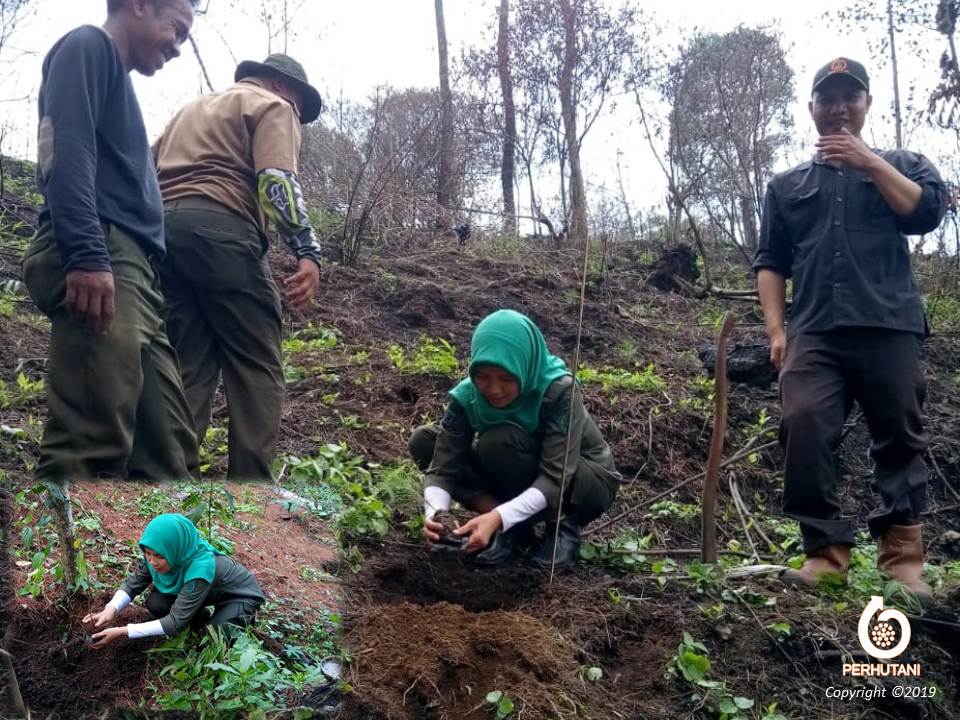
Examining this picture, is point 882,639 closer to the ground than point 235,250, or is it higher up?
closer to the ground

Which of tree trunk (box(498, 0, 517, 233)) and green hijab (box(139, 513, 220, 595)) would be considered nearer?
green hijab (box(139, 513, 220, 595))

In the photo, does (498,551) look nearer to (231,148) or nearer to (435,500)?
(435,500)

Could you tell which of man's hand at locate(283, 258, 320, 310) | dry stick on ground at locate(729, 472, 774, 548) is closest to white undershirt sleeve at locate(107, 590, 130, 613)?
man's hand at locate(283, 258, 320, 310)

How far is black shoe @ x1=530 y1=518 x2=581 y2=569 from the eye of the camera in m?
3.65

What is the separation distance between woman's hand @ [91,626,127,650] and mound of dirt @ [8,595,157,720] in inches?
1.5

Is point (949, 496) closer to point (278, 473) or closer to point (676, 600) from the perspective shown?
point (676, 600)

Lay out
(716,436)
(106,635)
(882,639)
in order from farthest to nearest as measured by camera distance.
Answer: (716,436) < (882,639) < (106,635)

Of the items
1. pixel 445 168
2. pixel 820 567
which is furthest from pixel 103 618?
pixel 445 168

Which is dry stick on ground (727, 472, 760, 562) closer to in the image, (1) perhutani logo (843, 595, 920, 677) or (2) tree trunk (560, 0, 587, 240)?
(1) perhutani logo (843, 595, 920, 677)

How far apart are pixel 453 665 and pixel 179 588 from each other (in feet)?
2.72

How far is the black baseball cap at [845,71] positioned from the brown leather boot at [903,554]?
1845 millimetres

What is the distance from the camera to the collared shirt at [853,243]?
360 centimetres

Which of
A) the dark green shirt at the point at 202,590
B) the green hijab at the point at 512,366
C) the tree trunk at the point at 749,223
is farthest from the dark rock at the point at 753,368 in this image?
the tree trunk at the point at 749,223

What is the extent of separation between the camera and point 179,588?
259 cm
